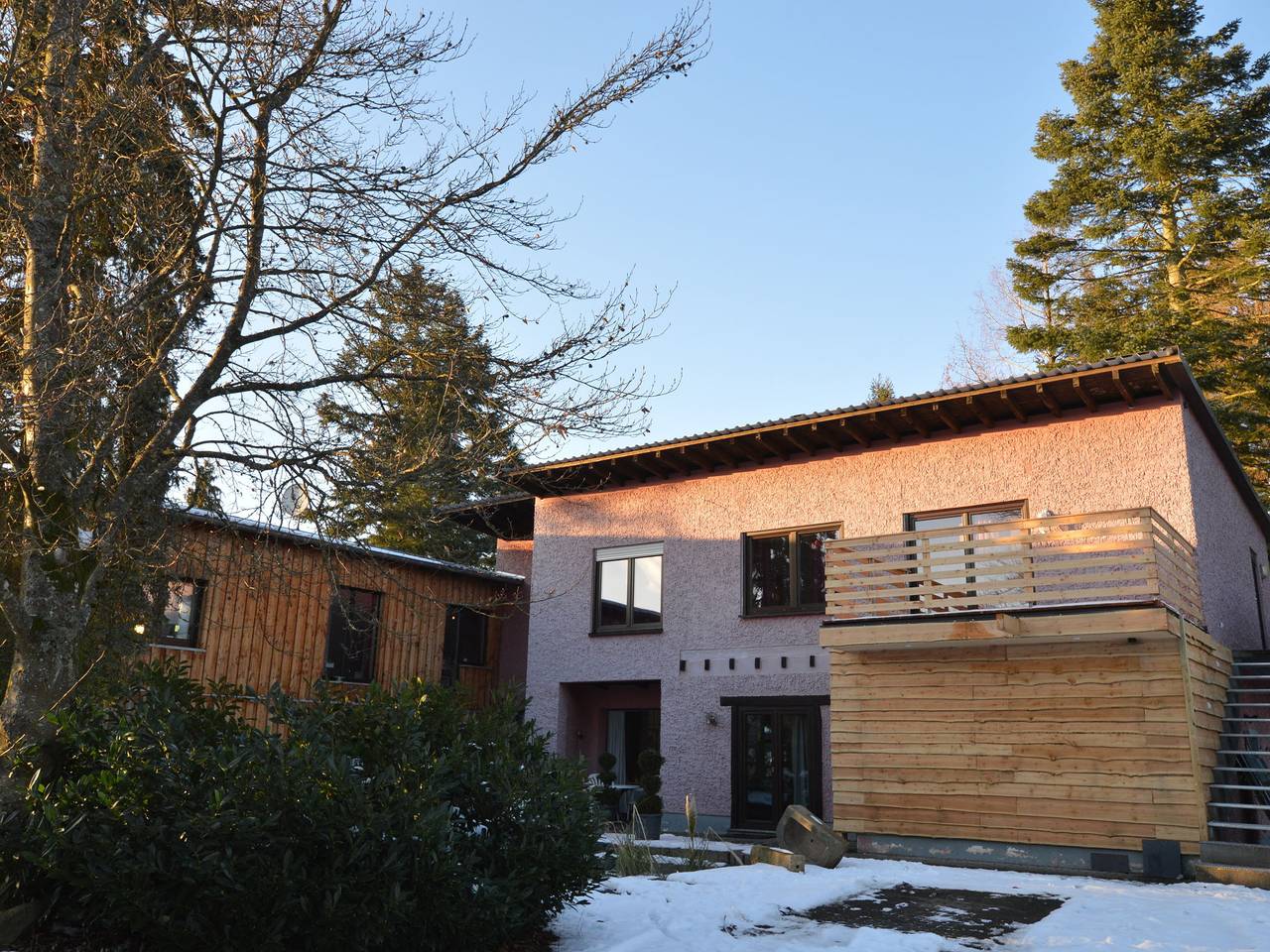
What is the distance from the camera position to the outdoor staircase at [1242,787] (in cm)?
1051

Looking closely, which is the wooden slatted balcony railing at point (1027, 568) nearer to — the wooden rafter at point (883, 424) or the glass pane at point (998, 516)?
the glass pane at point (998, 516)

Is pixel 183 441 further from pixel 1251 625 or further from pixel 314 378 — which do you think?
pixel 1251 625

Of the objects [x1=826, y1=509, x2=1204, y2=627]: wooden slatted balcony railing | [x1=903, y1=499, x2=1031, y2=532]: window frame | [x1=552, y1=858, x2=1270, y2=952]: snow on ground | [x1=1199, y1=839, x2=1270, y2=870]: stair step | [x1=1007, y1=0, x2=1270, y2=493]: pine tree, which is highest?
[x1=1007, y1=0, x2=1270, y2=493]: pine tree

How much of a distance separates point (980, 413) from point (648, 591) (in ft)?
21.6

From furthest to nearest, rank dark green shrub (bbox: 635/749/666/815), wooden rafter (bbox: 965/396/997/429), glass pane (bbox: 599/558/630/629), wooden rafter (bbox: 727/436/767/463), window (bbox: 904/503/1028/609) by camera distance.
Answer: glass pane (bbox: 599/558/630/629), wooden rafter (bbox: 727/436/767/463), dark green shrub (bbox: 635/749/666/815), wooden rafter (bbox: 965/396/997/429), window (bbox: 904/503/1028/609)

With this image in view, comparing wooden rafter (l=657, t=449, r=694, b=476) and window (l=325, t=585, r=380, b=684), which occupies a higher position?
wooden rafter (l=657, t=449, r=694, b=476)

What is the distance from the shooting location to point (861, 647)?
43.3 ft

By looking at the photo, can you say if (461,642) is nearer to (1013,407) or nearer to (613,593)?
(613,593)

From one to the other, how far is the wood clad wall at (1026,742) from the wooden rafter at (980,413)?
3675mm

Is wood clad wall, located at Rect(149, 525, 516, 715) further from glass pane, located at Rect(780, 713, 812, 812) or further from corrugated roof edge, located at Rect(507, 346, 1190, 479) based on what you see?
glass pane, located at Rect(780, 713, 812, 812)

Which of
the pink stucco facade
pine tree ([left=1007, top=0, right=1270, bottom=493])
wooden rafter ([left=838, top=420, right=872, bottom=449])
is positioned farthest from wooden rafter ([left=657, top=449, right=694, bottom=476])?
pine tree ([left=1007, top=0, right=1270, bottom=493])

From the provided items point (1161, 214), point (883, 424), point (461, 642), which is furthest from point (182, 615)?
point (1161, 214)

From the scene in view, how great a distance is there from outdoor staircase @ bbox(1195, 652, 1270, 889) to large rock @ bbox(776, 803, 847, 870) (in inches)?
147

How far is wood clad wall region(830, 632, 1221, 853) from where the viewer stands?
37.2 ft
